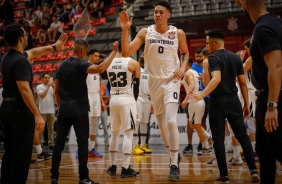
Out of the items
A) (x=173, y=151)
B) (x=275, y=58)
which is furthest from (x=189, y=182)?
(x=275, y=58)

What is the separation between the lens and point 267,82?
3873mm

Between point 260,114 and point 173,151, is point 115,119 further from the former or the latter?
point 260,114

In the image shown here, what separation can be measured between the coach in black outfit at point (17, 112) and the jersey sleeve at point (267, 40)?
2.56 m

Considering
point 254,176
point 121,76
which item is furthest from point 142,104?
point 254,176

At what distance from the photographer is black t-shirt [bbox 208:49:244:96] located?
6.29 meters

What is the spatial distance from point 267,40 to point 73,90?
11.0ft

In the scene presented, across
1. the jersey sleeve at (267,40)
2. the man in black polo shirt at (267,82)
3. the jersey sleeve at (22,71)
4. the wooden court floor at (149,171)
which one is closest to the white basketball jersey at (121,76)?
the wooden court floor at (149,171)

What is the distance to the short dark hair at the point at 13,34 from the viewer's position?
4.96 m

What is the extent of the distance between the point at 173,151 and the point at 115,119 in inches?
56.0

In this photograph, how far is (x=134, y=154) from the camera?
11.3 meters

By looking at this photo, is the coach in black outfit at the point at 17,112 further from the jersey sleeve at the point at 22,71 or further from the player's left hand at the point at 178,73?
the player's left hand at the point at 178,73

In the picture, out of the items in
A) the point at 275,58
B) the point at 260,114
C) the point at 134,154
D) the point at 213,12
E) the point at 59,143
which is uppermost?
the point at 213,12

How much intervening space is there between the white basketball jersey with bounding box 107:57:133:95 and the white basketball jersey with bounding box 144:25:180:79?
0.78m

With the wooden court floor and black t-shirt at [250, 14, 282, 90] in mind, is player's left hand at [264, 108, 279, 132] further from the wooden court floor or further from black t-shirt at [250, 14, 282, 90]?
the wooden court floor
